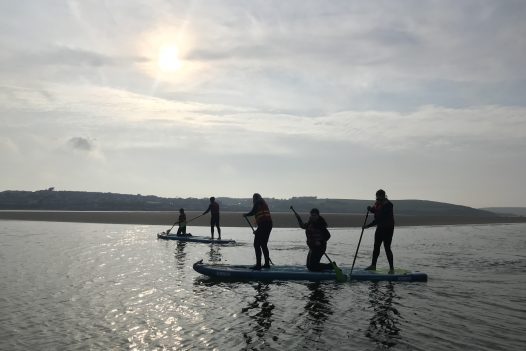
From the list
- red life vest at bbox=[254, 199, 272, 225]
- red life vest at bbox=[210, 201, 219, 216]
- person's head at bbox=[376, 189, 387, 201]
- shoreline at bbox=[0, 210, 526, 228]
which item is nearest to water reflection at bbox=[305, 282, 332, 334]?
red life vest at bbox=[254, 199, 272, 225]

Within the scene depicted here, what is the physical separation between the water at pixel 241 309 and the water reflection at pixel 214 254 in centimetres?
171

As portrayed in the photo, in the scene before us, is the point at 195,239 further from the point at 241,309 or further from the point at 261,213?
the point at 241,309

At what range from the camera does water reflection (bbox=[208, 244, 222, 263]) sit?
761 inches

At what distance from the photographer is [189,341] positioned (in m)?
7.86

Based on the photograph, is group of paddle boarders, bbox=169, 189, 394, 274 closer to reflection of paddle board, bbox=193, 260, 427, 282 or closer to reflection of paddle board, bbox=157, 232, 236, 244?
reflection of paddle board, bbox=193, 260, 427, 282

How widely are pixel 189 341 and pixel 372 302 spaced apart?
5.19m

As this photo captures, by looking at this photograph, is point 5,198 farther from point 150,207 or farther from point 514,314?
point 514,314

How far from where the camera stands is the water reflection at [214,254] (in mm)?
19317

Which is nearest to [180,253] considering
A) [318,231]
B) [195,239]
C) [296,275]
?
[195,239]

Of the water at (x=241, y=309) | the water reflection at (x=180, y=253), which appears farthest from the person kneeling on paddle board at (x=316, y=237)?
the water reflection at (x=180, y=253)

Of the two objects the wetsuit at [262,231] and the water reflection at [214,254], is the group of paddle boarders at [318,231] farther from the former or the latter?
the water reflection at [214,254]

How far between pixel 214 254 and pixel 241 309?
10.9 m

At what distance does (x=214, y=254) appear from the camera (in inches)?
832

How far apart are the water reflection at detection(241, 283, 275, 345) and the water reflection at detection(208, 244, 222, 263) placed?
21.8ft
